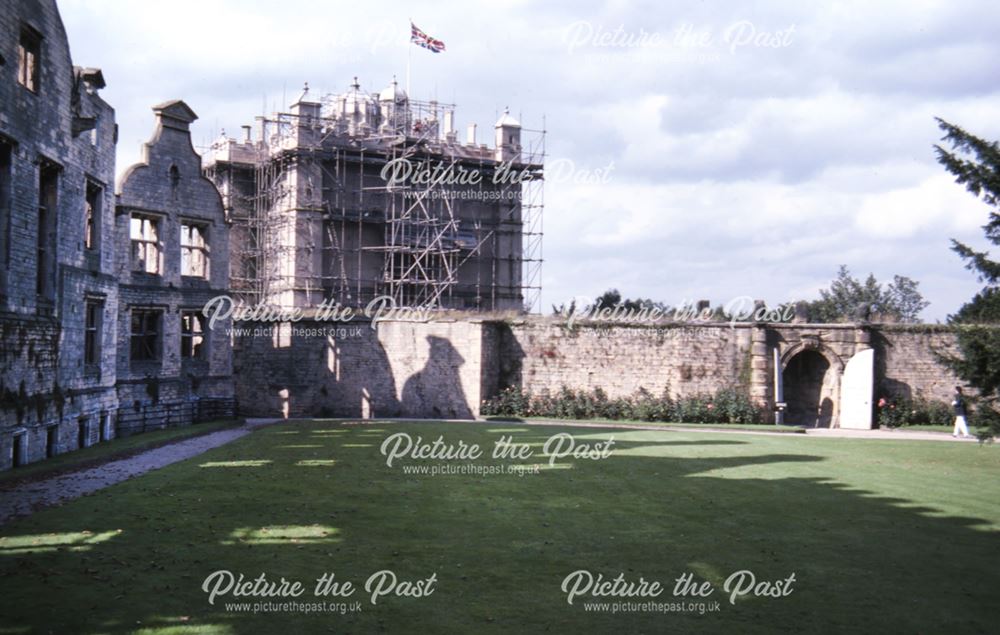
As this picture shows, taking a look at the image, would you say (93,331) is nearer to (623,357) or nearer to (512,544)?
(512,544)

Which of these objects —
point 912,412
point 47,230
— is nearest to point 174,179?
point 47,230

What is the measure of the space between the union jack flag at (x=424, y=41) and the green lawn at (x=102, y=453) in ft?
77.0

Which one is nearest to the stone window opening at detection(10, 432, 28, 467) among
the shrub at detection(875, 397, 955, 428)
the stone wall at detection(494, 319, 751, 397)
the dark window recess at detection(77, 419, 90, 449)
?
the dark window recess at detection(77, 419, 90, 449)

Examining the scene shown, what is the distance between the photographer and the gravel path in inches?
480

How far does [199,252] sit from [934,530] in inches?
948

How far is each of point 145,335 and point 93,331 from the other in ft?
15.0

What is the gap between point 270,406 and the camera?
32094 mm

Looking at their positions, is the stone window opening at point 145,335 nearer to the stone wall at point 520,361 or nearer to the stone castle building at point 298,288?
the stone castle building at point 298,288

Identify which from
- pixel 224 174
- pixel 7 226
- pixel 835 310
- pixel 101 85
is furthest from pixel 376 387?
pixel 835 310

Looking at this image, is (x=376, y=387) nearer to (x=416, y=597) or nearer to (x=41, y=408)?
(x=41, y=408)

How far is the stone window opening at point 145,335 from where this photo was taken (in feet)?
87.5

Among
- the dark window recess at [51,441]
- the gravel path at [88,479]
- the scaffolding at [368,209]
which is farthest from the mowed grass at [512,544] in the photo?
the scaffolding at [368,209]

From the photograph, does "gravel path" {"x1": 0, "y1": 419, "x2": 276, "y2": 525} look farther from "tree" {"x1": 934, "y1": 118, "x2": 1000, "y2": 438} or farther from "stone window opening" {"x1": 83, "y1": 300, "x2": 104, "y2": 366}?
"tree" {"x1": 934, "y1": 118, "x2": 1000, "y2": 438}

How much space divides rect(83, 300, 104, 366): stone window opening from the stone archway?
21.7m
